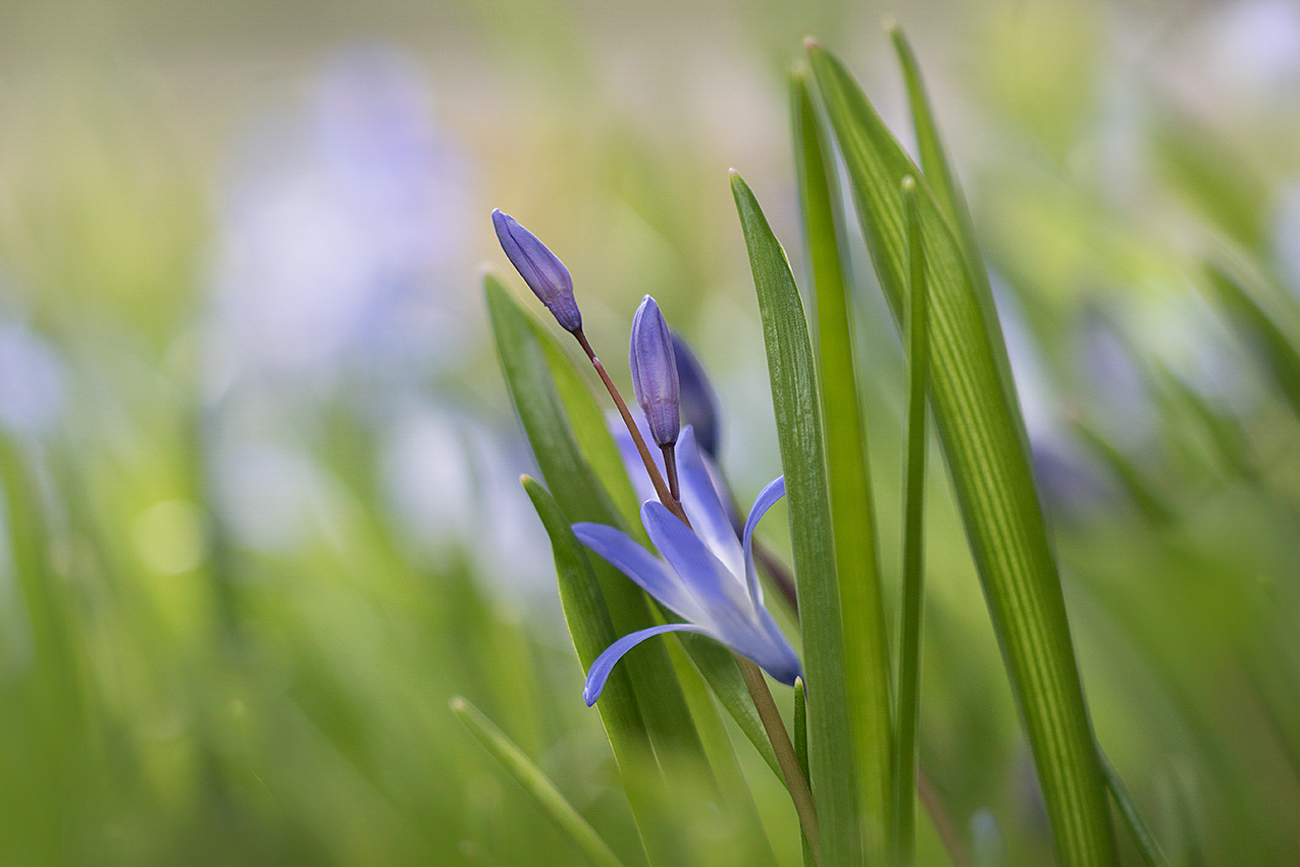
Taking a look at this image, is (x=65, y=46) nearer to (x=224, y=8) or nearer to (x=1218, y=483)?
(x=1218, y=483)

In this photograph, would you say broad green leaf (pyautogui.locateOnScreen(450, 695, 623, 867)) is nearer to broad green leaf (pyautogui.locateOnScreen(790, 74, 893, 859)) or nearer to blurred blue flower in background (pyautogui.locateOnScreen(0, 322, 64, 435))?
broad green leaf (pyautogui.locateOnScreen(790, 74, 893, 859))

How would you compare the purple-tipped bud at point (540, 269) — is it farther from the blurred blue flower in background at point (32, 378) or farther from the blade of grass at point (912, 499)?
the blurred blue flower in background at point (32, 378)

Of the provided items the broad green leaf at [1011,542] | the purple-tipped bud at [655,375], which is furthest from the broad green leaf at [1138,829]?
the purple-tipped bud at [655,375]

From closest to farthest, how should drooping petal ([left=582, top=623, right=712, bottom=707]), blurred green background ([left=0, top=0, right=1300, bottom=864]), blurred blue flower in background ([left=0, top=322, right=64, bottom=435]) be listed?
1. drooping petal ([left=582, top=623, right=712, bottom=707])
2. blurred green background ([left=0, top=0, right=1300, bottom=864])
3. blurred blue flower in background ([left=0, top=322, right=64, bottom=435])

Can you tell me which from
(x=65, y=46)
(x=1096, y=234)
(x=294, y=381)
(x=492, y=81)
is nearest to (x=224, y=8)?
(x=492, y=81)

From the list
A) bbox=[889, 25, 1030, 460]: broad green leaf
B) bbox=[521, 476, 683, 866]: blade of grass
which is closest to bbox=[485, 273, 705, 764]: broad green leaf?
bbox=[521, 476, 683, 866]: blade of grass

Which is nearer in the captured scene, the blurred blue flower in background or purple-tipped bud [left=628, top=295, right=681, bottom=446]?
purple-tipped bud [left=628, top=295, right=681, bottom=446]

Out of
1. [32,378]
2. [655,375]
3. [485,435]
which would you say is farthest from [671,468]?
[32,378]
